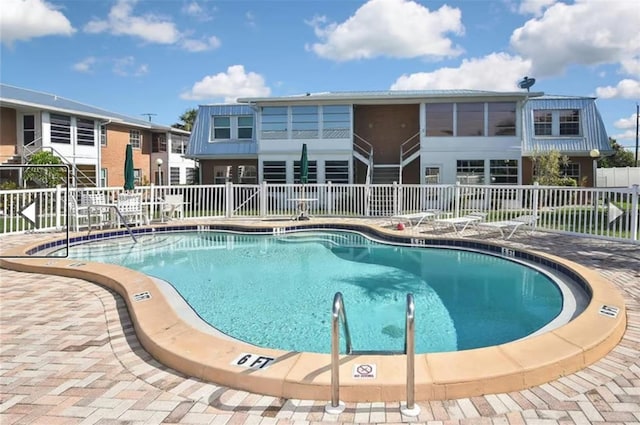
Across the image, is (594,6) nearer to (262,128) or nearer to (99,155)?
(262,128)

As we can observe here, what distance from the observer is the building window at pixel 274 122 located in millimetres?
20344

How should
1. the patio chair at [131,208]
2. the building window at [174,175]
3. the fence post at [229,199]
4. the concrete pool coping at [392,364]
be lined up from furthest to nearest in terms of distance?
the building window at [174,175] → the fence post at [229,199] → the patio chair at [131,208] → the concrete pool coping at [392,364]

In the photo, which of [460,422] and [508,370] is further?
[508,370]

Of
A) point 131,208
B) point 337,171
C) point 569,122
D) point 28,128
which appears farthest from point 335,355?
point 28,128

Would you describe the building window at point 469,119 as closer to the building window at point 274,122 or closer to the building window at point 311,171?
the building window at point 311,171

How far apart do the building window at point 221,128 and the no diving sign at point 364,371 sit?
69.5 feet

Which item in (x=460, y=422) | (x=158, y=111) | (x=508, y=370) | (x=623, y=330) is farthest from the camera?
(x=158, y=111)

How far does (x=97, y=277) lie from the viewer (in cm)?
605

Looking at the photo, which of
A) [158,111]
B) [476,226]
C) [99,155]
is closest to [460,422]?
[476,226]

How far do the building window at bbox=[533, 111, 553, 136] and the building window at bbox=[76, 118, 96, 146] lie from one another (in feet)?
79.7

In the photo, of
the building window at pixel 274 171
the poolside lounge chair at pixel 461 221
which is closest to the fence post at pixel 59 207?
the poolside lounge chair at pixel 461 221

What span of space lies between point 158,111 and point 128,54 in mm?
29645

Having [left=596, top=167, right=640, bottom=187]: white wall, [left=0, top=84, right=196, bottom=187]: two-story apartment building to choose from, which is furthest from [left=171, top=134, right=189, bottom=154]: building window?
[left=596, top=167, right=640, bottom=187]: white wall

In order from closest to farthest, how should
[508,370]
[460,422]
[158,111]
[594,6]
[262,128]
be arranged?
1. [460,422]
2. [508,370]
3. [594,6]
4. [262,128]
5. [158,111]
